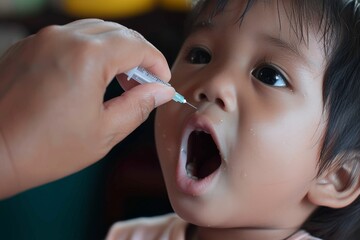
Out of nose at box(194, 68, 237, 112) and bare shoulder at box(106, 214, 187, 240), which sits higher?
nose at box(194, 68, 237, 112)

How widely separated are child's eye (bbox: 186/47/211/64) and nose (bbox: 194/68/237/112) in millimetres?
67

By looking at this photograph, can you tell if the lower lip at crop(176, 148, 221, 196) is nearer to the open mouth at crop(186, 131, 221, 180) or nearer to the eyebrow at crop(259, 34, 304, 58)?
the open mouth at crop(186, 131, 221, 180)

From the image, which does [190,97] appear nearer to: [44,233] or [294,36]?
→ [294,36]

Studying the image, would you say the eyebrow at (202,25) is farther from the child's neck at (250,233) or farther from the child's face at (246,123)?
the child's neck at (250,233)

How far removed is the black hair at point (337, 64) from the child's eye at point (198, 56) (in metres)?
0.05

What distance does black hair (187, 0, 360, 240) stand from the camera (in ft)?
2.68

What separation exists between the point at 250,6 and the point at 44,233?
0.73 meters

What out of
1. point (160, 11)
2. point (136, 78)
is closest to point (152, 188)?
point (160, 11)

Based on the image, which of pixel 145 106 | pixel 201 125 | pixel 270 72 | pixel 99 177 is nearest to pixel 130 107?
pixel 145 106

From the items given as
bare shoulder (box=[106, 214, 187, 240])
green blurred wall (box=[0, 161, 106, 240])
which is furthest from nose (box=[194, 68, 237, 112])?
green blurred wall (box=[0, 161, 106, 240])

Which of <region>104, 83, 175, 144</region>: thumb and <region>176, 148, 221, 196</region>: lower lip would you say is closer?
<region>104, 83, 175, 144</region>: thumb

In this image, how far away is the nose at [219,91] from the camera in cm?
77

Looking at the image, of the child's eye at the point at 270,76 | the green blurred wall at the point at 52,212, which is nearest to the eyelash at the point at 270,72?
the child's eye at the point at 270,76

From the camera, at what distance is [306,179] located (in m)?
0.84
